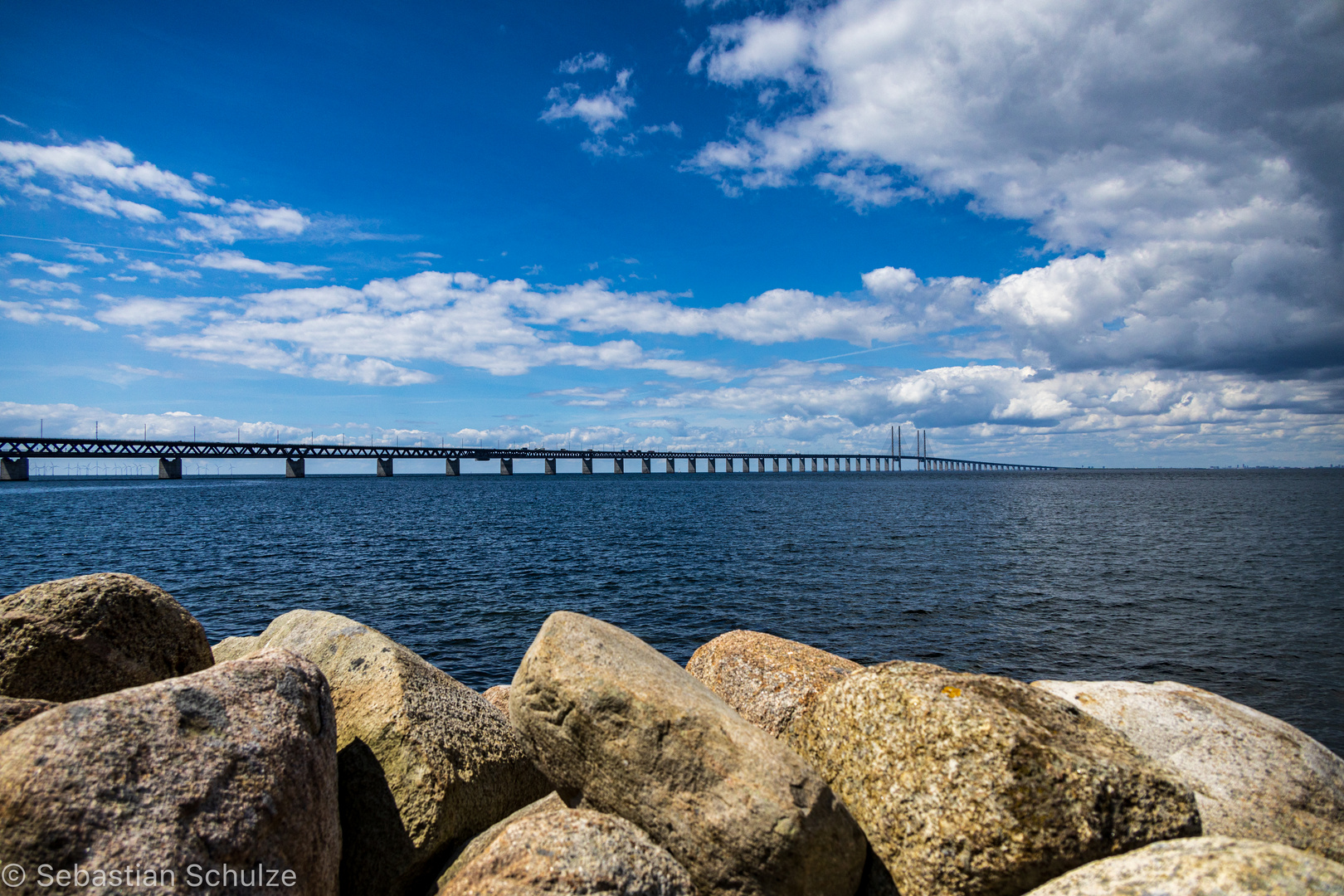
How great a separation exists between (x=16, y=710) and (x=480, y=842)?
331cm

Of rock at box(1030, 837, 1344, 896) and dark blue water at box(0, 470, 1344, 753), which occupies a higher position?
rock at box(1030, 837, 1344, 896)

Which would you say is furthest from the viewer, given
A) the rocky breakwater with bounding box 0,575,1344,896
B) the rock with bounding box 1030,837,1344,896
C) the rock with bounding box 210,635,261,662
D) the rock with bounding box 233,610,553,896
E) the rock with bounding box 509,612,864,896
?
the rock with bounding box 210,635,261,662

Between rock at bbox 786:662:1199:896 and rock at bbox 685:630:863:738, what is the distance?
2111mm

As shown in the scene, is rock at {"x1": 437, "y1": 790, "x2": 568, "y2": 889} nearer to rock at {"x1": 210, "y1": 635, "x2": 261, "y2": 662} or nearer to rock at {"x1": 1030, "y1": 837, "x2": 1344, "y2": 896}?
rock at {"x1": 1030, "y1": 837, "x2": 1344, "y2": 896}

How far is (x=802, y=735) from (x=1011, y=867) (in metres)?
1.87

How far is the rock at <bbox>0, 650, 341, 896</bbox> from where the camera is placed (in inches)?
137

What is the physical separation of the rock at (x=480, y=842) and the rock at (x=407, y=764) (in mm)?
280

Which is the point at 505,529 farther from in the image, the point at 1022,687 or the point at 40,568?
the point at 1022,687

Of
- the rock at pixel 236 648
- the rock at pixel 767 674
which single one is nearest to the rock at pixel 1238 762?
the rock at pixel 767 674

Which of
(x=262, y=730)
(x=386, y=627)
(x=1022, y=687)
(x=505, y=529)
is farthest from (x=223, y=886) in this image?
(x=505, y=529)

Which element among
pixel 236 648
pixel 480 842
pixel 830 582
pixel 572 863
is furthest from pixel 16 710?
pixel 830 582

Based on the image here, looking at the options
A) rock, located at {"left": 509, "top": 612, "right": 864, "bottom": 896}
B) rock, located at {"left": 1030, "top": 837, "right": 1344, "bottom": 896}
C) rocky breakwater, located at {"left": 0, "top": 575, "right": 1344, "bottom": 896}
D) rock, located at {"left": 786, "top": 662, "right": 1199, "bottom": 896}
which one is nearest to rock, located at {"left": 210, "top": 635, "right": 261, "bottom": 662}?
rocky breakwater, located at {"left": 0, "top": 575, "right": 1344, "bottom": 896}

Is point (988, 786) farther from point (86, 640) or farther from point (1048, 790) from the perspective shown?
point (86, 640)

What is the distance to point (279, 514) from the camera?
72.1m
